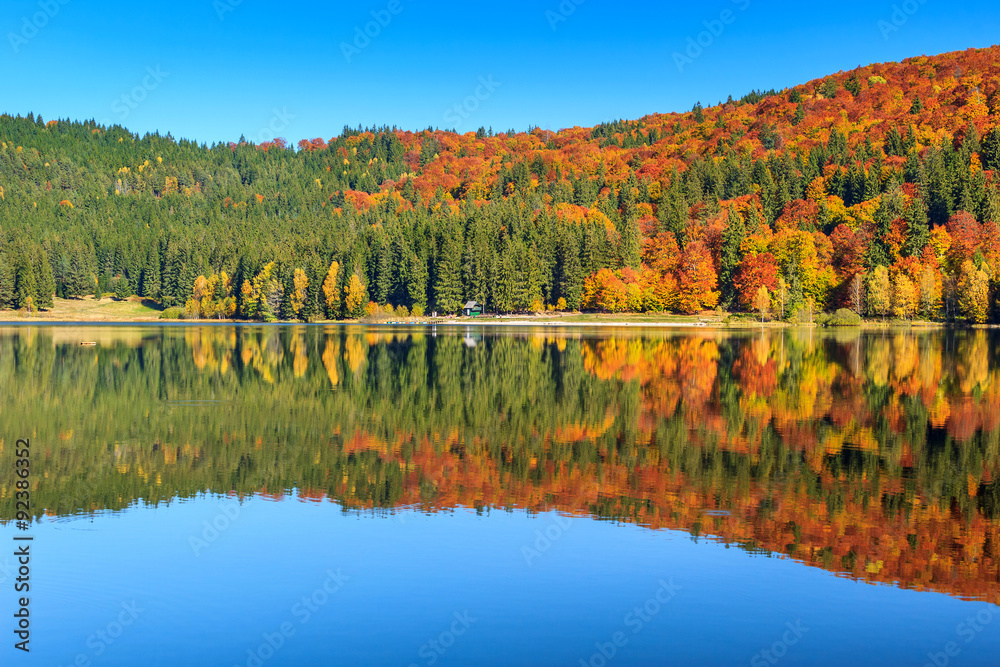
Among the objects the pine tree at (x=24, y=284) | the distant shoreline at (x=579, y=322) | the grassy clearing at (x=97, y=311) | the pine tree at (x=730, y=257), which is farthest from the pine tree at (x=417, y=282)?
the pine tree at (x=24, y=284)

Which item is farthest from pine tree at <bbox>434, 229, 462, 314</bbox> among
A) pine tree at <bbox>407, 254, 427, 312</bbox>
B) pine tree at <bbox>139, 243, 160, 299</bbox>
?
pine tree at <bbox>139, 243, 160, 299</bbox>

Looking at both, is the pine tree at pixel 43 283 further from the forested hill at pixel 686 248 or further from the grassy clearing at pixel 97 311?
the grassy clearing at pixel 97 311

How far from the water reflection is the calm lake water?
4.1 inches

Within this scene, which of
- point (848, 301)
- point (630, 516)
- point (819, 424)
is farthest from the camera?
point (848, 301)

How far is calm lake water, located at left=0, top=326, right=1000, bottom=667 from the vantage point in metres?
10.6

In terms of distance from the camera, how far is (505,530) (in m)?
15.0

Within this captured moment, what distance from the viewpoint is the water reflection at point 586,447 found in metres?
15.3

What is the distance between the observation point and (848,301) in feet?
438

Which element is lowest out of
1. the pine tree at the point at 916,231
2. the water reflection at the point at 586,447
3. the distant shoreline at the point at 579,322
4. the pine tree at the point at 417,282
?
the distant shoreline at the point at 579,322

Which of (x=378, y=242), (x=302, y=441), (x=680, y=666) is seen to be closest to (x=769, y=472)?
(x=680, y=666)

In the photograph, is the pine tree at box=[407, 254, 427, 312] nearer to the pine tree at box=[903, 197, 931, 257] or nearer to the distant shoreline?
the distant shoreline

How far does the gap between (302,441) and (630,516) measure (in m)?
10.6

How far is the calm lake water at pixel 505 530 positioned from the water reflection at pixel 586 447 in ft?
0.34

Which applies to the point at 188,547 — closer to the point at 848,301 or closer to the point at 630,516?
the point at 630,516
